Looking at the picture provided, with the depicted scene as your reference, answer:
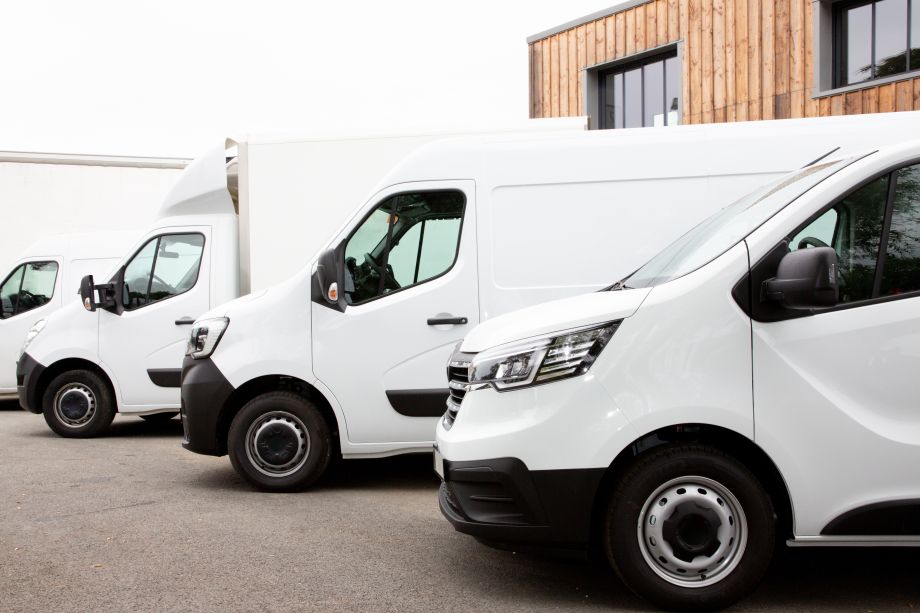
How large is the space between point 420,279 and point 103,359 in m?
4.59

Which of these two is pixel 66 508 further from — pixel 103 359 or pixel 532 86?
pixel 532 86

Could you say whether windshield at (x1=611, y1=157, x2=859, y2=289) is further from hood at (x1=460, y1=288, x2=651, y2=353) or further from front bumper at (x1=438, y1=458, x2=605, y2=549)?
front bumper at (x1=438, y1=458, x2=605, y2=549)

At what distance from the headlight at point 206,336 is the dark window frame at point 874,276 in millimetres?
3996

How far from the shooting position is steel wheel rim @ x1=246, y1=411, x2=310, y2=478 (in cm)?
662

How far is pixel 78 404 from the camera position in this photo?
9.84 metres

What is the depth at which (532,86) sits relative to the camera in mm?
19266

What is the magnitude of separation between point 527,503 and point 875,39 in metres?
12.0

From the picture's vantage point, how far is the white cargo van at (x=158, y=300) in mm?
8867

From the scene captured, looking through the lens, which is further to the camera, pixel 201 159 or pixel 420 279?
pixel 201 159

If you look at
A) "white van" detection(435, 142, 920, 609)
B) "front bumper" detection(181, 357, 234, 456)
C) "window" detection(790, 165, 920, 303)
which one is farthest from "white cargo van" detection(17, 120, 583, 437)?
"window" detection(790, 165, 920, 303)

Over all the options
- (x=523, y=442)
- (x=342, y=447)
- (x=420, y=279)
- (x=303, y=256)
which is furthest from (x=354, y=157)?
(x=523, y=442)

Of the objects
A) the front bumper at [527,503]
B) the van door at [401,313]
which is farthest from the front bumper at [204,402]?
the front bumper at [527,503]

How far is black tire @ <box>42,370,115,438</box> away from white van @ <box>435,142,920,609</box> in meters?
6.94

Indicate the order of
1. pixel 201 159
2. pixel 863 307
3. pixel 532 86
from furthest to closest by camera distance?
1. pixel 532 86
2. pixel 201 159
3. pixel 863 307
